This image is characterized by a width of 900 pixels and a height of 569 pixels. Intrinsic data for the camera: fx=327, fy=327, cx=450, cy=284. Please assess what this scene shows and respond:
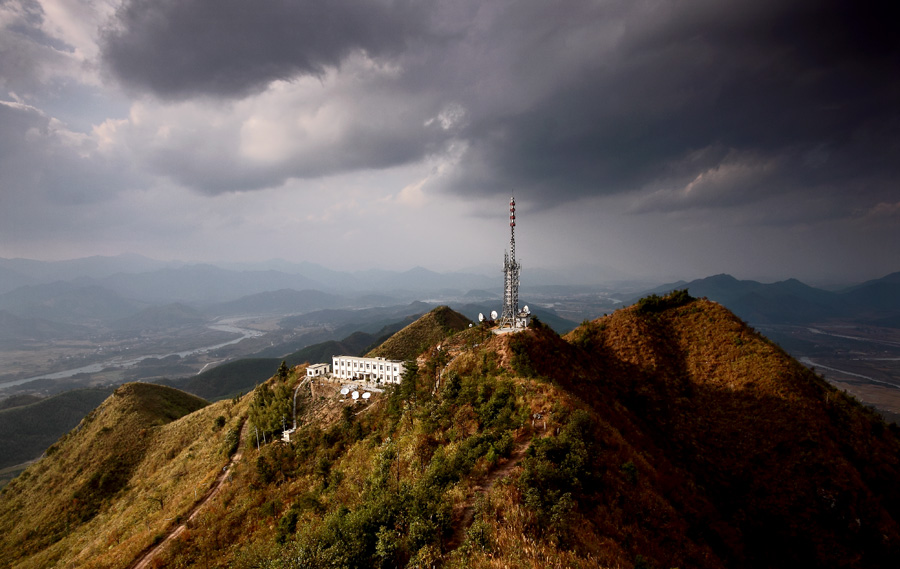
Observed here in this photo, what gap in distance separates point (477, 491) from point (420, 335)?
7697cm

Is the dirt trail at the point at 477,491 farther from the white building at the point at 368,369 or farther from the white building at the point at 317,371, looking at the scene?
the white building at the point at 317,371

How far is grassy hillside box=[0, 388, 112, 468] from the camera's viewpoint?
463 feet

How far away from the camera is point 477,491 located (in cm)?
2116

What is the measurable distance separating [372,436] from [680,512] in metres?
30.9

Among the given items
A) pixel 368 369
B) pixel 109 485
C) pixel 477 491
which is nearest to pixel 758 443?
pixel 477 491

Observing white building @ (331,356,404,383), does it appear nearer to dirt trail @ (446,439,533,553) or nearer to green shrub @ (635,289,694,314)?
dirt trail @ (446,439,533,553)

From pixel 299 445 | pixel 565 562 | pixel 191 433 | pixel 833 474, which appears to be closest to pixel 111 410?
pixel 191 433

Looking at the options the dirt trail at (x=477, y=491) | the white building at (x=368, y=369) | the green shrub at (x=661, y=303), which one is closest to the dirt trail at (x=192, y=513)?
the white building at (x=368, y=369)

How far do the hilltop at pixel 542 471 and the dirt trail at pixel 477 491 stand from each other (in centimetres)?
13

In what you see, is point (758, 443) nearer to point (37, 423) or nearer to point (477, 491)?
point (477, 491)

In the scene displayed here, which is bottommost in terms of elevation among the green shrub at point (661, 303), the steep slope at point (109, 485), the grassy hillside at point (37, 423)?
the grassy hillside at point (37, 423)

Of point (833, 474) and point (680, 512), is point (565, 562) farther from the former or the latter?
point (833, 474)

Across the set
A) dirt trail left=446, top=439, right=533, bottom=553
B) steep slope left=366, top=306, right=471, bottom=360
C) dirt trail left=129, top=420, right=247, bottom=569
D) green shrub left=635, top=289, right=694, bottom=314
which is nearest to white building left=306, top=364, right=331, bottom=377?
dirt trail left=129, top=420, right=247, bottom=569

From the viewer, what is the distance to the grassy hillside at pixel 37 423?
463 ft
